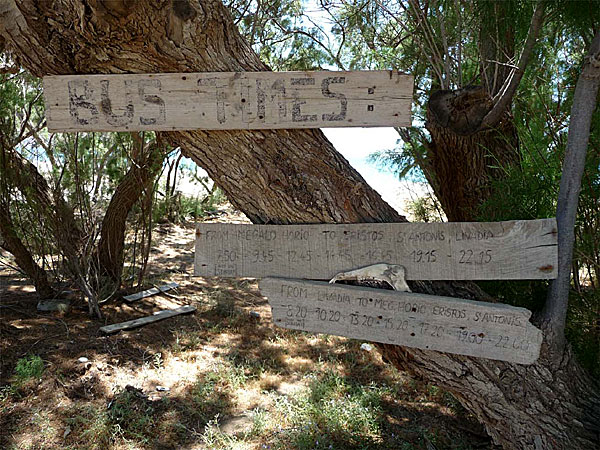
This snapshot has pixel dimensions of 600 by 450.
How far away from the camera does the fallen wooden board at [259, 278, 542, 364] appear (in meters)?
2.00

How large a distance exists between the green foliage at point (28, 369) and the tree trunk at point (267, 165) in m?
2.10

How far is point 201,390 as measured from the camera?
3.48 meters

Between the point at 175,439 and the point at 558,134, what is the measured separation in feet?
9.79

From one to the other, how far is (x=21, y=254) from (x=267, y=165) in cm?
337

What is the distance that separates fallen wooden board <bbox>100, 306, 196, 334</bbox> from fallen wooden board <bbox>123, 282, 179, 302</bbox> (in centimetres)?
37

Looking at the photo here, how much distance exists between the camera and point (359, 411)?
3137 mm

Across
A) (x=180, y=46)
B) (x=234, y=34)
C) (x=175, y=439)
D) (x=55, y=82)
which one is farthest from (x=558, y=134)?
(x=175, y=439)

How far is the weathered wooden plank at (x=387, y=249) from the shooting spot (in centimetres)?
200

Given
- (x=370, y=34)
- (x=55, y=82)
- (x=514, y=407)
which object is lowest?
(x=514, y=407)

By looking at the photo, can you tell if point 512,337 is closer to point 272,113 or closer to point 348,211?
point 348,211

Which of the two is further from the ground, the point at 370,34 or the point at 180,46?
the point at 370,34

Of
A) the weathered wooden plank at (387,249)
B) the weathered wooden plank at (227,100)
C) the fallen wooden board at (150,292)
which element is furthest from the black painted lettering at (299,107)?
the fallen wooden board at (150,292)

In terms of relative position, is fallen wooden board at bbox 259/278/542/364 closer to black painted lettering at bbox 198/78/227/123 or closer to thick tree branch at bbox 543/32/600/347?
thick tree branch at bbox 543/32/600/347

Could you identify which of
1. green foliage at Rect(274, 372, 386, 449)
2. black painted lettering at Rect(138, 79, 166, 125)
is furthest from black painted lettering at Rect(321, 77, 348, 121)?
green foliage at Rect(274, 372, 386, 449)
